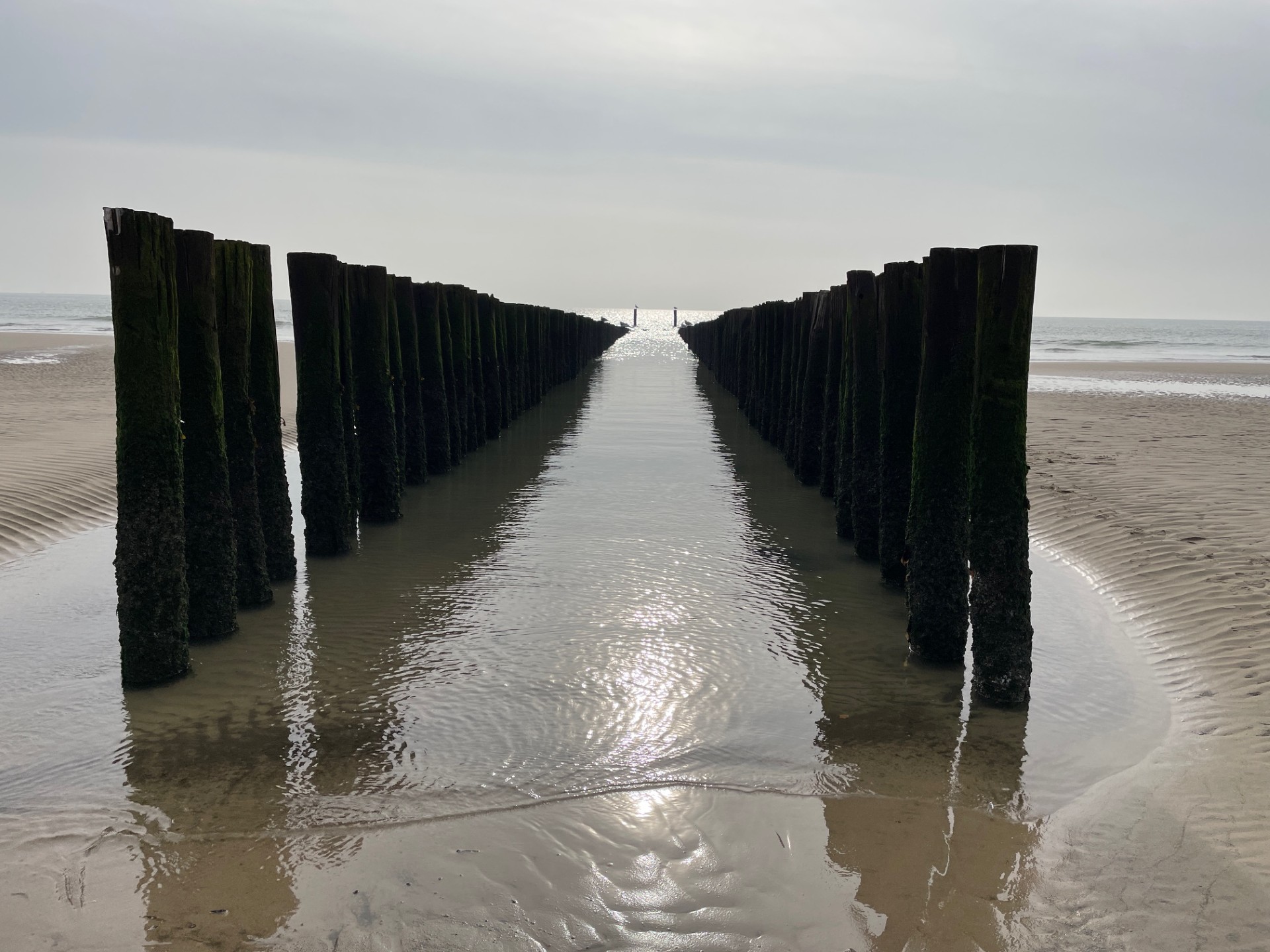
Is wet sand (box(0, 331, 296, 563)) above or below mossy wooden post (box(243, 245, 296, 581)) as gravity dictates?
below

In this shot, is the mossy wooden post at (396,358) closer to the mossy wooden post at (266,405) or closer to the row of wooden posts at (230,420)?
the row of wooden posts at (230,420)

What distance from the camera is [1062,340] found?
72.7 meters

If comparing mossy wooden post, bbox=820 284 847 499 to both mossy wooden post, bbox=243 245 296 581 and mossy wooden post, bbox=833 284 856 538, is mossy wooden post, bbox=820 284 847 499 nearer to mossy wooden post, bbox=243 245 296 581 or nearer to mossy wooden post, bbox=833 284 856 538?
mossy wooden post, bbox=833 284 856 538

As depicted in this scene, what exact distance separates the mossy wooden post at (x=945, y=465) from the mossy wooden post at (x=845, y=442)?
2944 millimetres

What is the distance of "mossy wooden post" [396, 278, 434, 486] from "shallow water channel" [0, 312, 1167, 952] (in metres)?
3.71

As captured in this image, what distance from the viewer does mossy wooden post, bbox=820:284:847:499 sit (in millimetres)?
10258

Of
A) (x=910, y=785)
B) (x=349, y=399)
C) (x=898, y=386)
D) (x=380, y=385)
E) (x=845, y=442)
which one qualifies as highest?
(x=898, y=386)

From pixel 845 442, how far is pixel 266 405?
16.5 ft

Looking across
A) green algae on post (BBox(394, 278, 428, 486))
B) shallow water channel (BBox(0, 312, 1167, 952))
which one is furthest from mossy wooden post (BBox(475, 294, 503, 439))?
shallow water channel (BBox(0, 312, 1167, 952))

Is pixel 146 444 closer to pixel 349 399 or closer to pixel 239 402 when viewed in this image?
pixel 239 402

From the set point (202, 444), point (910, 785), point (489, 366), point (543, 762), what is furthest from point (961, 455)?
point (489, 366)

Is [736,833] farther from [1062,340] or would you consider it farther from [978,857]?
[1062,340]

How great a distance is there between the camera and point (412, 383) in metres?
11.2

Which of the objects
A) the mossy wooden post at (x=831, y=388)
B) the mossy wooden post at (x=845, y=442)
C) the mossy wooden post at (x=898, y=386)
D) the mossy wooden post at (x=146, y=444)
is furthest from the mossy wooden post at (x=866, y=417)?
the mossy wooden post at (x=146, y=444)
